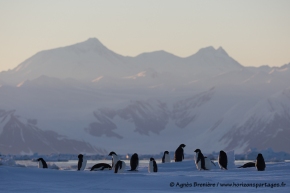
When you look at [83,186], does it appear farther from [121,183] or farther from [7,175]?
[7,175]

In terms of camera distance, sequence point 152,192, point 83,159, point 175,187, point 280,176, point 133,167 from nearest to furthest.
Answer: point 152,192
point 175,187
point 280,176
point 133,167
point 83,159

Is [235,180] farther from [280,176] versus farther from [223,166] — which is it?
[223,166]

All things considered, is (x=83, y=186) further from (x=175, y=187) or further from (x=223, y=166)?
(x=223, y=166)

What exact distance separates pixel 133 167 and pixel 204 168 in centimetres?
348

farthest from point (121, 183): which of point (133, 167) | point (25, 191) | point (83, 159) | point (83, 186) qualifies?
point (83, 159)

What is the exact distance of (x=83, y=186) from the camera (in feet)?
83.7

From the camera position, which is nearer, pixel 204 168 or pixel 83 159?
pixel 204 168

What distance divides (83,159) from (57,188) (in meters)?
15.5

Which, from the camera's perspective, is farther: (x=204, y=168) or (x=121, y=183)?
(x=204, y=168)

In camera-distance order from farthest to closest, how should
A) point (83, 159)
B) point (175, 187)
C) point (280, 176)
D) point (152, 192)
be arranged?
point (83, 159) → point (280, 176) → point (175, 187) → point (152, 192)

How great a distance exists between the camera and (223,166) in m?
37.5

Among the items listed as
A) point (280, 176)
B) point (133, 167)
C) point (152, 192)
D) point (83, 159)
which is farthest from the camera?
point (83, 159)

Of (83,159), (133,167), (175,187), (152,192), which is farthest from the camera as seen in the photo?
(83,159)

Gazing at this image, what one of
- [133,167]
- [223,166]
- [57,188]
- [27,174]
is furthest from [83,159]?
[57,188]
